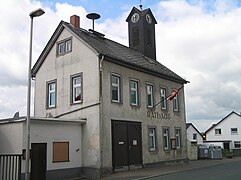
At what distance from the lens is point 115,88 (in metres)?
23.2

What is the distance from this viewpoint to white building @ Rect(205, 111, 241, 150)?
6906 cm

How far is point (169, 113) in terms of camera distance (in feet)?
95.5

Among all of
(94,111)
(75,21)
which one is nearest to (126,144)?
(94,111)

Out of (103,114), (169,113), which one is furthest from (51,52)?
(169,113)

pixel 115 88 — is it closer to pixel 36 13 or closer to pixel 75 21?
pixel 75 21

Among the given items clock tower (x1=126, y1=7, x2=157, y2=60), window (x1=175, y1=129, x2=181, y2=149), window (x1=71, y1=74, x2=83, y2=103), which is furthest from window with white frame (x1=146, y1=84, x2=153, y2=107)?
window (x1=71, y1=74, x2=83, y2=103)

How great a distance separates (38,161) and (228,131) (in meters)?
58.6

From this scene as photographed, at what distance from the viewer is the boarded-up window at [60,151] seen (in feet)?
63.4

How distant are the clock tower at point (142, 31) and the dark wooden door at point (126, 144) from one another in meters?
9.82

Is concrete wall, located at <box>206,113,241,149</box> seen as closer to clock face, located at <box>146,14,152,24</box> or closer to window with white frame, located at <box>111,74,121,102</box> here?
clock face, located at <box>146,14,152,24</box>

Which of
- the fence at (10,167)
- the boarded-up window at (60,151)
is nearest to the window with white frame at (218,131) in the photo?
the boarded-up window at (60,151)

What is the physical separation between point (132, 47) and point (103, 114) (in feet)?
41.4

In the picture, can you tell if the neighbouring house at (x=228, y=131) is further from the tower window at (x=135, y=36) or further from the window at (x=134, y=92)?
the window at (x=134, y=92)

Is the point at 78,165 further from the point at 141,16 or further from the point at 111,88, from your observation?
the point at 141,16
